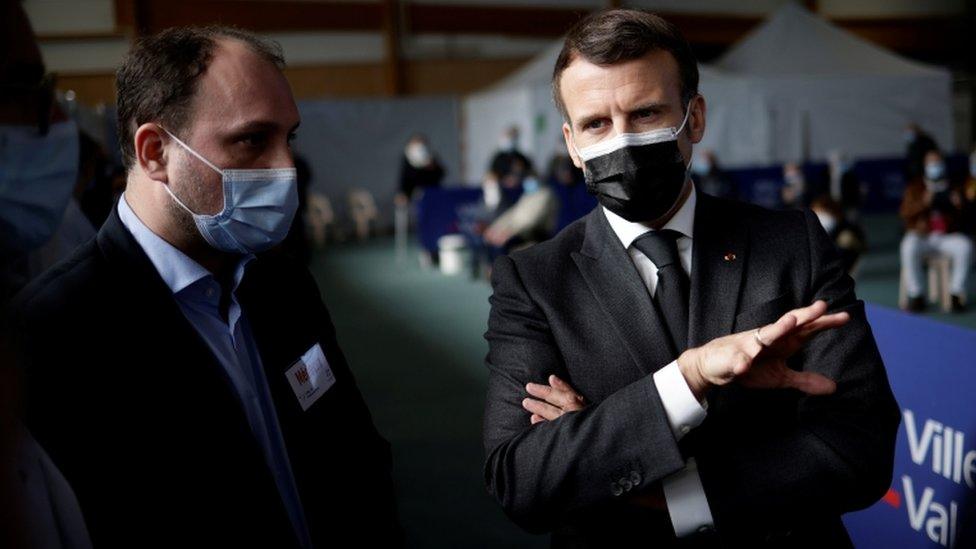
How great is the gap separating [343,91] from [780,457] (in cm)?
1926

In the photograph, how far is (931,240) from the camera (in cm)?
792

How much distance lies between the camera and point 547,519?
1.62m

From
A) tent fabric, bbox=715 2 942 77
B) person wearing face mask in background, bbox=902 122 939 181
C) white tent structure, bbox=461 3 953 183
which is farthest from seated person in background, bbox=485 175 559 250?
tent fabric, bbox=715 2 942 77

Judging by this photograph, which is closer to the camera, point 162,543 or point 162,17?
point 162,543

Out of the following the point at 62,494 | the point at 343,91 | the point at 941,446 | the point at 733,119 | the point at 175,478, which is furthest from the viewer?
the point at 343,91

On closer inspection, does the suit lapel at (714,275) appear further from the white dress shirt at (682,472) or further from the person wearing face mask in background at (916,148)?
the person wearing face mask in background at (916,148)

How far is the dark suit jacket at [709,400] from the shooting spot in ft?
5.10

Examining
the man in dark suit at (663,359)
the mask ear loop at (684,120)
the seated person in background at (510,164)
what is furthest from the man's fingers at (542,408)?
the seated person in background at (510,164)

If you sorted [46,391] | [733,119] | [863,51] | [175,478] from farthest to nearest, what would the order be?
Answer: [863,51]
[733,119]
[175,478]
[46,391]

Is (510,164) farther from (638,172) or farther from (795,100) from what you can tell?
(638,172)

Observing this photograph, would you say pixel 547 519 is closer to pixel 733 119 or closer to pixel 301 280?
pixel 301 280

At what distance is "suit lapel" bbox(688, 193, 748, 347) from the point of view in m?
1.69

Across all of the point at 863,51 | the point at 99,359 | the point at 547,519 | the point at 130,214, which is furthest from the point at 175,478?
the point at 863,51

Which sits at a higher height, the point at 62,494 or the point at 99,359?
the point at 99,359
